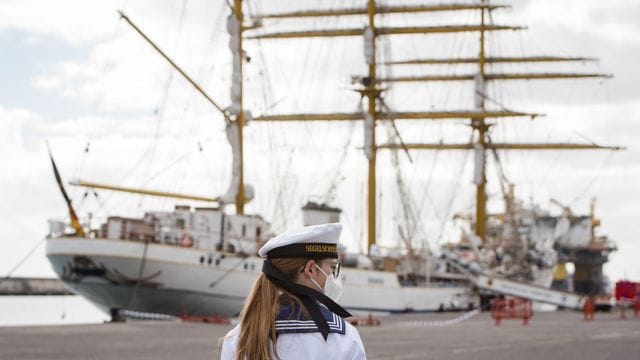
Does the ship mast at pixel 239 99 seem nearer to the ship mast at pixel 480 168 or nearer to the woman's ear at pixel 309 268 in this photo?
the ship mast at pixel 480 168

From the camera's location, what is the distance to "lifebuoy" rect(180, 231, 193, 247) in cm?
4547

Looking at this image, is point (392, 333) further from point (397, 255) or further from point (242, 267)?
point (397, 255)

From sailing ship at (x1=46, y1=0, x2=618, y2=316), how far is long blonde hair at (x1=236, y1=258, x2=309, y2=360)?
3946 cm

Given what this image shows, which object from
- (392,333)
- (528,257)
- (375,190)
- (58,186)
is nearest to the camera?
(392,333)

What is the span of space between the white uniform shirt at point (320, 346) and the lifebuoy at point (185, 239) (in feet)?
136

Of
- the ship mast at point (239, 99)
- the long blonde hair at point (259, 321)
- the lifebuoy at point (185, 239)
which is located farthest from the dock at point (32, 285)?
the long blonde hair at point (259, 321)

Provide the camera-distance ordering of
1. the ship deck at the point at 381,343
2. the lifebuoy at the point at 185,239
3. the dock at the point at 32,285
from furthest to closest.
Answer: the dock at the point at 32,285 < the lifebuoy at the point at 185,239 < the ship deck at the point at 381,343

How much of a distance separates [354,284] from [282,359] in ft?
165

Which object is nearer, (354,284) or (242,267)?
(242,267)

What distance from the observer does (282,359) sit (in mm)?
4176

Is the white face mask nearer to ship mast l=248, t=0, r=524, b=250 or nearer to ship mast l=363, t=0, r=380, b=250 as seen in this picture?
ship mast l=248, t=0, r=524, b=250

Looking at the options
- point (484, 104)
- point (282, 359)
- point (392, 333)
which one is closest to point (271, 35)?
point (484, 104)

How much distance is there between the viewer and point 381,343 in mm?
23953

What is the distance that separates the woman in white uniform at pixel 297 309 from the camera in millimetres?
4156
